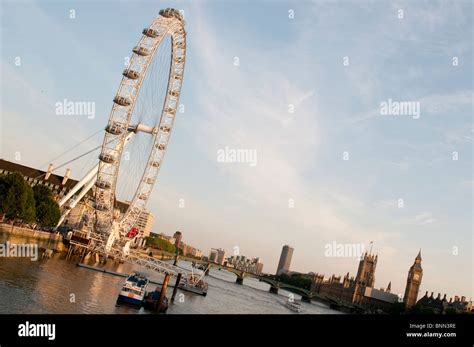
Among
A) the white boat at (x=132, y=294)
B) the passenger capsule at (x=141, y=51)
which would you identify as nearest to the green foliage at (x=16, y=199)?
the passenger capsule at (x=141, y=51)

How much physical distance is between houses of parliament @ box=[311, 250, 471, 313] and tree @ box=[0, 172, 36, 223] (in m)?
86.5

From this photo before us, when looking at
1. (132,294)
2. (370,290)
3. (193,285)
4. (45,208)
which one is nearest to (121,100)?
(45,208)

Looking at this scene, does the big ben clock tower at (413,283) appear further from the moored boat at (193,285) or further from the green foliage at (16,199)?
the green foliage at (16,199)

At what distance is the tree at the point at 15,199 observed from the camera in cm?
4894

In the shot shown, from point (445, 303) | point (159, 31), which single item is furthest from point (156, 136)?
point (445, 303)

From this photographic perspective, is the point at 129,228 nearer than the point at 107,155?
No

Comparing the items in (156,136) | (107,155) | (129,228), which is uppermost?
(156,136)

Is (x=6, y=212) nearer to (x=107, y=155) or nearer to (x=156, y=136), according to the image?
(x=107, y=155)

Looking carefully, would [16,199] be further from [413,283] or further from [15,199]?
[413,283]

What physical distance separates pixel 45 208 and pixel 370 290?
379 ft

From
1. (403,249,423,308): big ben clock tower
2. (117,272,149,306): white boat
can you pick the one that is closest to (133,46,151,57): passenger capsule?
(117,272,149,306): white boat

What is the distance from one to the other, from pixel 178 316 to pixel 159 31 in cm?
4792

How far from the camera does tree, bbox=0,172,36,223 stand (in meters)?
48.9

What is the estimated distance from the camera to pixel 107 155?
50781 mm
